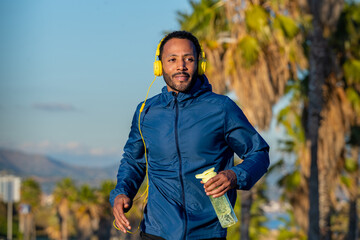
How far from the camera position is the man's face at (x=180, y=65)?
3.35m

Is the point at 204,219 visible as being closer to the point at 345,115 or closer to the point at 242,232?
the point at 242,232

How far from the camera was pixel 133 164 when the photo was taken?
11.7 feet

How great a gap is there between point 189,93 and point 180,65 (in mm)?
158

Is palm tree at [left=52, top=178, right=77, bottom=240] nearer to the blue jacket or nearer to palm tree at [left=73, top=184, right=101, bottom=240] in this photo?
palm tree at [left=73, top=184, right=101, bottom=240]

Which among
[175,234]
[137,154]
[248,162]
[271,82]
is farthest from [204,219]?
[271,82]

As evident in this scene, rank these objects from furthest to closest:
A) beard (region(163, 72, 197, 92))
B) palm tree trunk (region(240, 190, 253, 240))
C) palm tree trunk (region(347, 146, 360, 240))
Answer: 1. palm tree trunk (region(347, 146, 360, 240))
2. palm tree trunk (region(240, 190, 253, 240))
3. beard (region(163, 72, 197, 92))

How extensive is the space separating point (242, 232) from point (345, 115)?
5330mm

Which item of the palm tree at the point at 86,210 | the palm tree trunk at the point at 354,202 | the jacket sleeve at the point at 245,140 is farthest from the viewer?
the palm tree at the point at 86,210

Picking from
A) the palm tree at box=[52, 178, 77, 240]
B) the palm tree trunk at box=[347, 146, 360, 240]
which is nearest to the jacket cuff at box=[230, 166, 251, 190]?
the palm tree trunk at box=[347, 146, 360, 240]

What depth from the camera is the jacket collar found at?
3.32m

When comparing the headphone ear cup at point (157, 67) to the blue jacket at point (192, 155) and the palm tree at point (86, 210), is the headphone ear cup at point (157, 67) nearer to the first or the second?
the blue jacket at point (192, 155)

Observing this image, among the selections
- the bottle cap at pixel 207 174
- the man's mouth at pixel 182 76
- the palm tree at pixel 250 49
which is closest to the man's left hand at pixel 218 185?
the bottle cap at pixel 207 174

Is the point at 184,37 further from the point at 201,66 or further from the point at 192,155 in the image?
the point at 192,155

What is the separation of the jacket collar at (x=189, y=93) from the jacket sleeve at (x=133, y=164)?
239 millimetres
